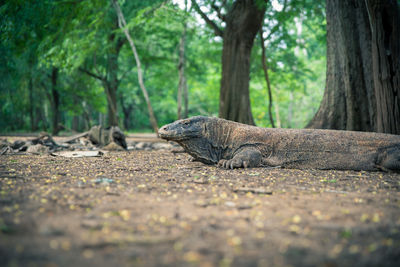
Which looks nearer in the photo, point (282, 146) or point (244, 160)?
point (244, 160)

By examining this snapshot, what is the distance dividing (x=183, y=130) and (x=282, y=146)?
1777mm

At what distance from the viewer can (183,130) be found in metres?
4.92

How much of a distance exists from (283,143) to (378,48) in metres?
2.66

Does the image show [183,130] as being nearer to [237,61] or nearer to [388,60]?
[388,60]

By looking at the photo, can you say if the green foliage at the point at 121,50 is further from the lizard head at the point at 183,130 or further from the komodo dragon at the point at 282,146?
the komodo dragon at the point at 282,146

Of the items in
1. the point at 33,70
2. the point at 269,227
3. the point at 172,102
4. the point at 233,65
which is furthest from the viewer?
the point at 172,102

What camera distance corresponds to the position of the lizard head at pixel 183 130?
4.85 metres

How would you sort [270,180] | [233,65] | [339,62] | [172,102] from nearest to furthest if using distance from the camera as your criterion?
[270,180], [339,62], [233,65], [172,102]

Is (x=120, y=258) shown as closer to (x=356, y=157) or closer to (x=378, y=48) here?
(x=356, y=157)

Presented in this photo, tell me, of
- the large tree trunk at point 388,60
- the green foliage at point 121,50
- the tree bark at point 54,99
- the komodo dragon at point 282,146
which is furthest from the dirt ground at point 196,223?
the tree bark at point 54,99

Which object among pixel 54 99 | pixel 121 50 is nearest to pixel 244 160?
pixel 54 99

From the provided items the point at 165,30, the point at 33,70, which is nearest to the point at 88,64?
the point at 33,70

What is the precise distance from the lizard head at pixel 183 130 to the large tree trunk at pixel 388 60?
11.5 feet

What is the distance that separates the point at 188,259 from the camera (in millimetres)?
1516
